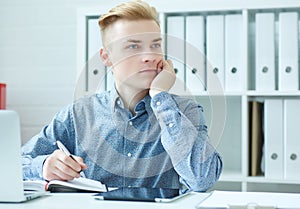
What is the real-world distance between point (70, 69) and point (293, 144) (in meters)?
1.26

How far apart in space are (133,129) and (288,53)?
0.95 metres

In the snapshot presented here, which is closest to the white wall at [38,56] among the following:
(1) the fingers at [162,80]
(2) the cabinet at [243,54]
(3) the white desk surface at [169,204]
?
(2) the cabinet at [243,54]

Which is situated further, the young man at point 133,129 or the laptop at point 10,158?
the young man at point 133,129

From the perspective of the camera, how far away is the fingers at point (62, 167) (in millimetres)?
1404

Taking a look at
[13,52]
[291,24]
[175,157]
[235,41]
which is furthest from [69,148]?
[13,52]

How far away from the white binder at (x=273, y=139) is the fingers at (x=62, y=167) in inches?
45.8

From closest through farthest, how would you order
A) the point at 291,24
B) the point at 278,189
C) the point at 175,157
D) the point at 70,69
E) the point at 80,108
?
the point at 175,157 → the point at 80,108 → the point at 291,24 → the point at 278,189 → the point at 70,69

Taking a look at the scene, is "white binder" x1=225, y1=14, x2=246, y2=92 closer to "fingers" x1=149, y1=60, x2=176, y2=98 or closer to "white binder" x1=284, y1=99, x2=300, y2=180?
"white binder" x1=284, y1=99, x2=300, y2=180

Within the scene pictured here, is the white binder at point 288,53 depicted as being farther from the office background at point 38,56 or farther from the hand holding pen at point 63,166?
the hand holding pen at point 63,166

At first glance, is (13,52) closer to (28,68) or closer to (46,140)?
(28,68)

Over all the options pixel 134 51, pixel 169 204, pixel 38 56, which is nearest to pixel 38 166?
pixel 134 51

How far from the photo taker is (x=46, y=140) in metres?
1.78

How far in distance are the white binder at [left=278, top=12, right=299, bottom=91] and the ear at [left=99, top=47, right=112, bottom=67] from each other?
0.99 metres

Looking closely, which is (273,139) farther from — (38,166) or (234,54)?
(38,166)
